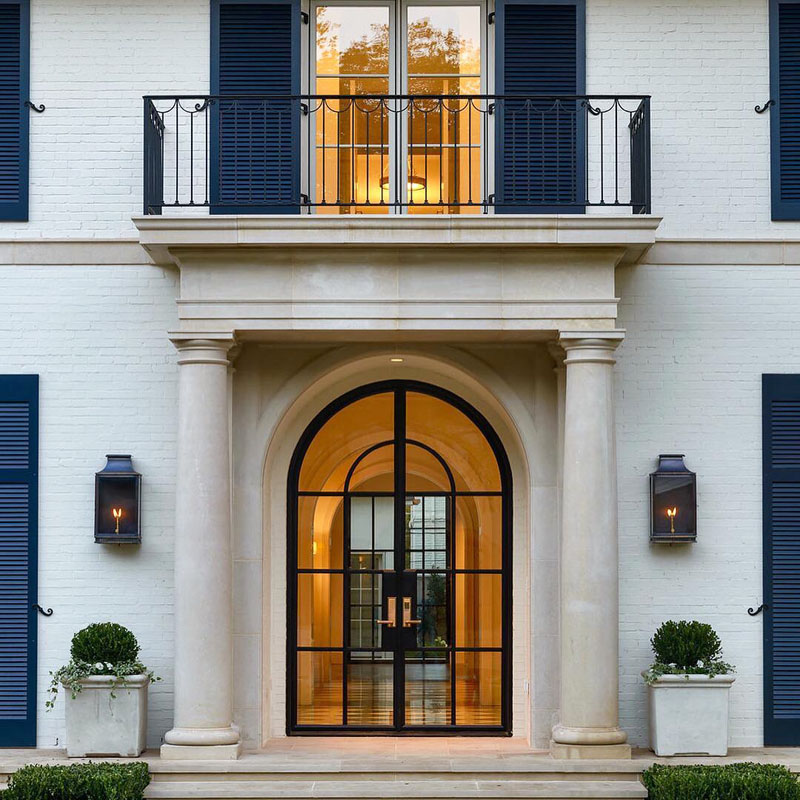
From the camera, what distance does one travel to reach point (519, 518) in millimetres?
10867

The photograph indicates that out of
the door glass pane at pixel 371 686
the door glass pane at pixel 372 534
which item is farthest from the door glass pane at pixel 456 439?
the door glass pane at pixel 371 686

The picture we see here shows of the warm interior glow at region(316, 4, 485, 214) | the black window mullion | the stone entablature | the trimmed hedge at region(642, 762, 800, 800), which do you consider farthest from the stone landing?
the warm interior glow at region(316, 4, 485, 214)

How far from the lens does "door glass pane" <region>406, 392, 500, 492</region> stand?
433 inches

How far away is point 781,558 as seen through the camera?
34.2ft

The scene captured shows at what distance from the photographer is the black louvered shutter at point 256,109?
10555mm

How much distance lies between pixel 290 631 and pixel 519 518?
2.38 metres

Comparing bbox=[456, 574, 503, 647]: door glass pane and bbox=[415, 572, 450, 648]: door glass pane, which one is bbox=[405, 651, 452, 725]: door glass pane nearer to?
bbox=[415, 572, 450, 648]: door glass pane

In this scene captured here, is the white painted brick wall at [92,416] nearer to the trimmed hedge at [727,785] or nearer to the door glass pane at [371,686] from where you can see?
the door glass pane at [371,686]

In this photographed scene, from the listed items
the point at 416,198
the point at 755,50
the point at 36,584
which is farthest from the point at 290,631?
the point at 755,50

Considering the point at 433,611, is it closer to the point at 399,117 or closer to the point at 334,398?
the point at 334,398

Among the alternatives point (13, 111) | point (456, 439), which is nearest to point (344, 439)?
point (456, 439)

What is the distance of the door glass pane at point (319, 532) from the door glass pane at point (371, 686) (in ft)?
3.07

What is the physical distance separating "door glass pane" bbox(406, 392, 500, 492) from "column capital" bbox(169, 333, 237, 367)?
2.08 m

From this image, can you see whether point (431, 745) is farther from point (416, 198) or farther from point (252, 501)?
point (416, 198)
